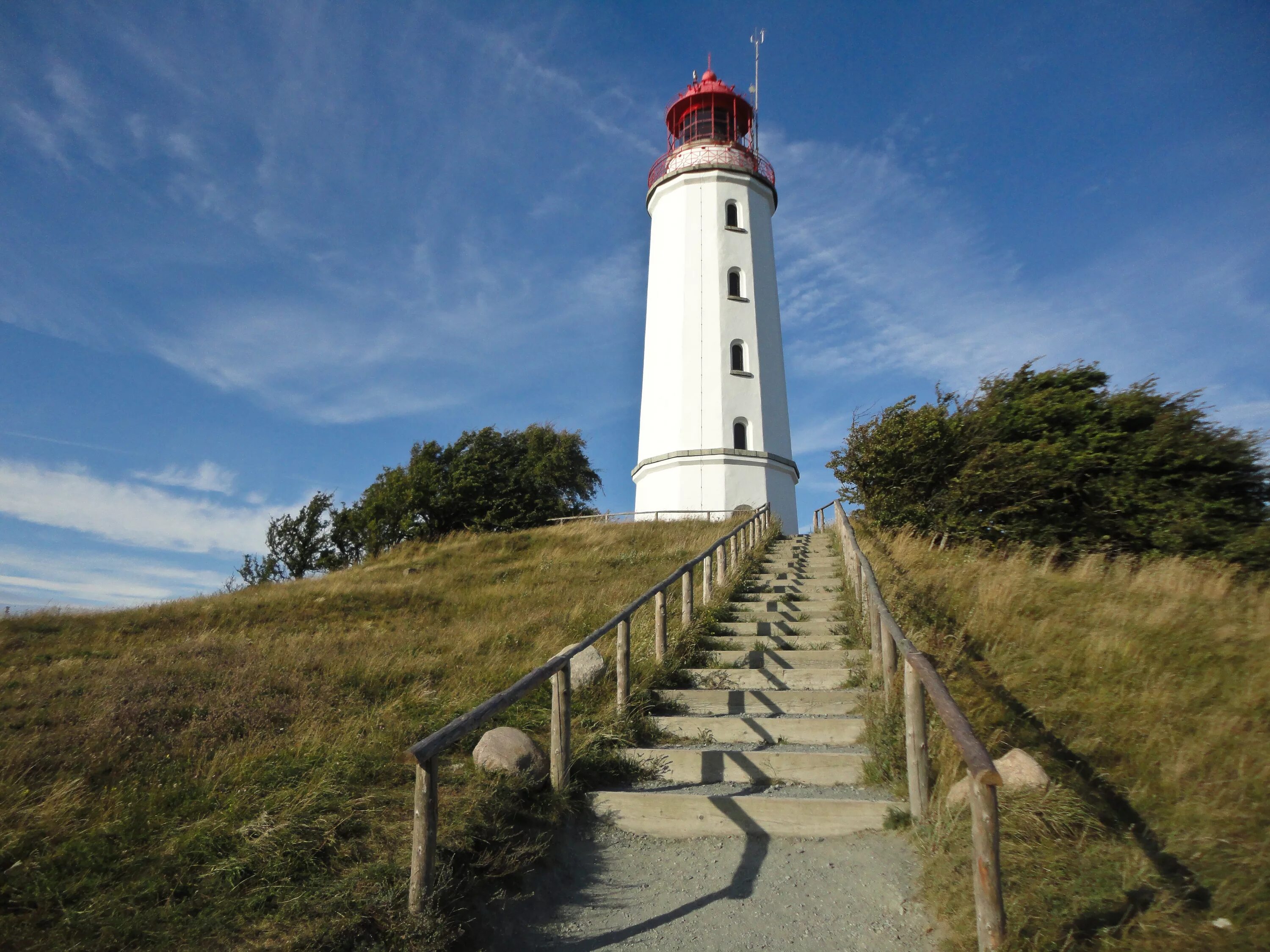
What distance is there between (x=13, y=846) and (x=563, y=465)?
93.3 ft

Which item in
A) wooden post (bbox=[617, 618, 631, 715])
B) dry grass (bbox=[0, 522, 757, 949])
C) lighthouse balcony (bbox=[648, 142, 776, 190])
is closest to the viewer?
dry grass (bbox=[0, 522, 757, 949])

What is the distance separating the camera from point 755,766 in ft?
18.9

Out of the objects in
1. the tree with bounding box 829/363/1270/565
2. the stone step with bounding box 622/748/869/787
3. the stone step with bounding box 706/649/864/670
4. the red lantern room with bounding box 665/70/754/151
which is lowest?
the stone step with bounding box 622/748/869/787

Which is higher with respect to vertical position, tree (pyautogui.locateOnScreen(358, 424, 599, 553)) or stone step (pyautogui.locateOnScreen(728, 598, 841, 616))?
tree (pyautogui.locateOnScreen(358, 424, 599, 553))

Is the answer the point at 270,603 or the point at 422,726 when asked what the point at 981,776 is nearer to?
the point at 422,726

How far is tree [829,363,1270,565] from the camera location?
13141 millimetres

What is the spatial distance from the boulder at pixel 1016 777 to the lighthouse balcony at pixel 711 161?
25152mm

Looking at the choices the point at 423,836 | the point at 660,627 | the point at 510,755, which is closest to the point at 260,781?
the point at 510,755

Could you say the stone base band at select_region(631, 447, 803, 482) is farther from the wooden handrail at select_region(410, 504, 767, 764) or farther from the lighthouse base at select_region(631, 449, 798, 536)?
→ the wooden handrail at select_region(410, 504, 767, 764)

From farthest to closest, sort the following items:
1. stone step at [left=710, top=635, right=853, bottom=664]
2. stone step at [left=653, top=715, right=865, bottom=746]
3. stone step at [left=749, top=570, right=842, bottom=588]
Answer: stone step at [left=749, top=570, right=842, bottom=588], stone step at [left=710, top=635, right=853, bottom=664], stone step at [left=653, top=715, right=865, bottom=746]

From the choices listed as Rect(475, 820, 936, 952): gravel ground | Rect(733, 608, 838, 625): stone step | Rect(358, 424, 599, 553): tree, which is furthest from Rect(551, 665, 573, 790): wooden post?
Rect(358, 424, 599, 553): tree

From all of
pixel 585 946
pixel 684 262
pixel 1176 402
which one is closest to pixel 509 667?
pixel 585 946

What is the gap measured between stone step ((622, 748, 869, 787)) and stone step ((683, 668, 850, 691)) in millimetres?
1450

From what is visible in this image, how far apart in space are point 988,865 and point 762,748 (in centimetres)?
325
